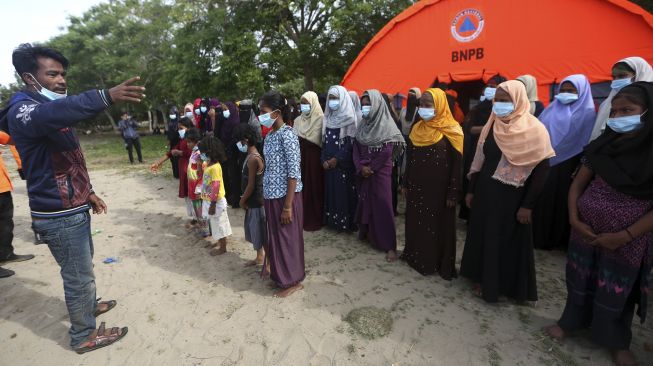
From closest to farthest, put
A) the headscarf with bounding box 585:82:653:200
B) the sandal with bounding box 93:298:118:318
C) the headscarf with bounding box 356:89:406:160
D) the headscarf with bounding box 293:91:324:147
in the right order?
the headscarf with bounding box 585:82:653:200 → the sandal with bounding box 93:298:118:318 → the headscarf with bounding box 356:89:406:160 → the headscarf with bounding box 293:91:324:147

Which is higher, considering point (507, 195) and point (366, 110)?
point (366, 110)

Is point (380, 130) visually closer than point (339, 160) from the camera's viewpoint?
Yes

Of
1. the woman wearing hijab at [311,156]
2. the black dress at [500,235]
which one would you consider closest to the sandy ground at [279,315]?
the black dress at [500,235]

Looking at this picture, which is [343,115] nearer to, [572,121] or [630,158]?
[572,121]

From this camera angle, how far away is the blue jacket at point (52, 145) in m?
1.99

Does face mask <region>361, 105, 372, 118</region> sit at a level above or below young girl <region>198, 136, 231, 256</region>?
above

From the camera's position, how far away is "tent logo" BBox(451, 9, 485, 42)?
22.8 feet

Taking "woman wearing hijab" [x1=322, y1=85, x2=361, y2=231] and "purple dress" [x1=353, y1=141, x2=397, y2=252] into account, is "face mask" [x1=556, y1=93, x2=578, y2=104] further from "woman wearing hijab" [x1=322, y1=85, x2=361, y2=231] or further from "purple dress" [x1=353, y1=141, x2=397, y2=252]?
"woman wearing hijab" [x1=322, y1=85, x2=361, y2=231]

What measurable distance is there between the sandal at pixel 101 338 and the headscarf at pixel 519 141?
3.35m

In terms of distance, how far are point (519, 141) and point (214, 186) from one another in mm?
3125

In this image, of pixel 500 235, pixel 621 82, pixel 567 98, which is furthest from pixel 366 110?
pixel 621 82

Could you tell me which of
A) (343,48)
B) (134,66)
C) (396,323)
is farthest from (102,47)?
(396,323)

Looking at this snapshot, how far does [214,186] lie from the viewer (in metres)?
3.87

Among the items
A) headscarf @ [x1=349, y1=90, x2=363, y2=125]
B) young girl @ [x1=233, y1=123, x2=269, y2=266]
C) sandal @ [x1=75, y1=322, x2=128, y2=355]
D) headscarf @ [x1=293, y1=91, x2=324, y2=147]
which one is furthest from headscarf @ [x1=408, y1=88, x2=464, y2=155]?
sandal @ [x1=75, y1=322, x2=128, y2=355]
